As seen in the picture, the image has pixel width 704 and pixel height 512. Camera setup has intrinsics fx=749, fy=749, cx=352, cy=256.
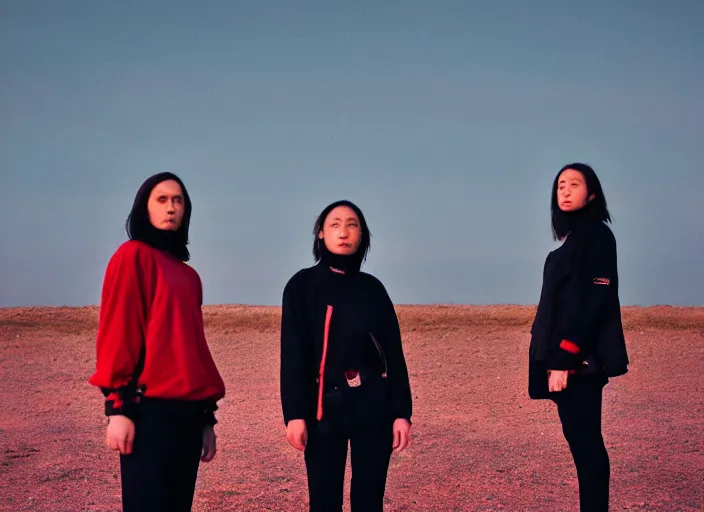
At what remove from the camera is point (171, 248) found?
328 cm

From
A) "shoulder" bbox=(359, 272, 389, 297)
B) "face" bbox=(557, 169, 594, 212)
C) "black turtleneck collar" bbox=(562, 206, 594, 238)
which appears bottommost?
"shoulder" bbox=(359, 272, 389, 297)

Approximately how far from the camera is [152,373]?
299cm

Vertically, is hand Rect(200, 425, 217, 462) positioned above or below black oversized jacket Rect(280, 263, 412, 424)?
below

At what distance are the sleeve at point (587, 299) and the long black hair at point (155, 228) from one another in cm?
200

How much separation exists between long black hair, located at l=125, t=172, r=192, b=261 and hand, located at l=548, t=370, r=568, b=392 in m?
2.00

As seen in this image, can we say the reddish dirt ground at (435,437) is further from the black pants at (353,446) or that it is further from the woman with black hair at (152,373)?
the woman with black hair at (152,373)

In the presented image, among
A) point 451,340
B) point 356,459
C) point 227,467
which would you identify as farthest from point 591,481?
point 451,340

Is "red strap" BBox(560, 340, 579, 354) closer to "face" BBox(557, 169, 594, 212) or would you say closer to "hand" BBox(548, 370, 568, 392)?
"hand" BBox(548, 370, 568, 392)

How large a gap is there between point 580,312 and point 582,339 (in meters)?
0.15

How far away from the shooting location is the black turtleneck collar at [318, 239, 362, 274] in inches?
142

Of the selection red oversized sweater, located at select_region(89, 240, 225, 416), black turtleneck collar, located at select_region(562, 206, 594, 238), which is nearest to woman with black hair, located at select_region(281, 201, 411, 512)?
red oversized sweater, located at select_region(89, 240, 225, 416)

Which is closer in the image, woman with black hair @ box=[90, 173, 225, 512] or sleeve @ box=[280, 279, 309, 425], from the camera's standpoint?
woman with black hair @ box=[90, 173, 225, 512]

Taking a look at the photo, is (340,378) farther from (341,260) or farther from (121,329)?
(121,329)

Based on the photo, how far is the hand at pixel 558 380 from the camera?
393cm
